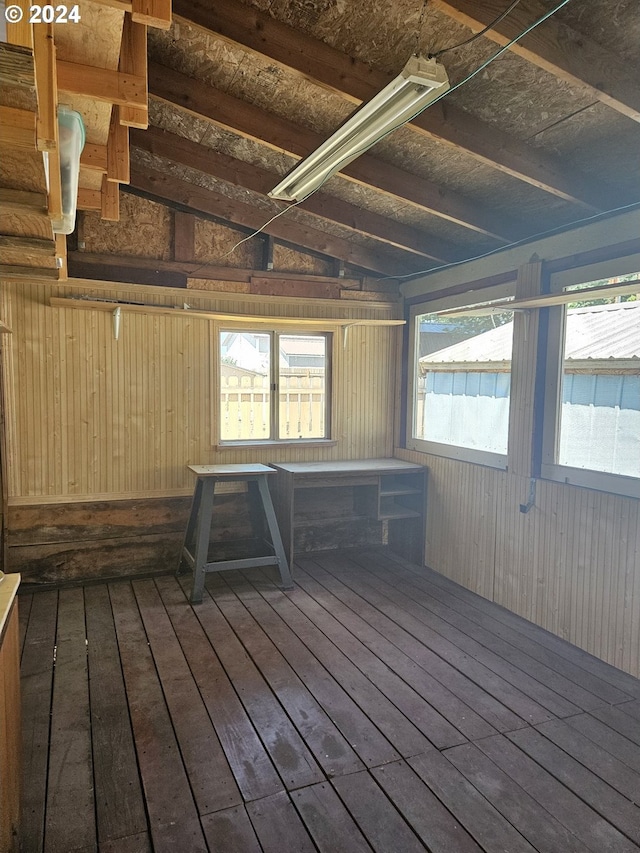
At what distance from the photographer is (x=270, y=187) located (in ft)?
11.7

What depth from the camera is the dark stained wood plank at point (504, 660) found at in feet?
8.70

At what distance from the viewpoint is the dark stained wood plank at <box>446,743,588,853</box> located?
71.2 inches

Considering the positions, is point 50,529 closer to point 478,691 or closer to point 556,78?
point 478,691

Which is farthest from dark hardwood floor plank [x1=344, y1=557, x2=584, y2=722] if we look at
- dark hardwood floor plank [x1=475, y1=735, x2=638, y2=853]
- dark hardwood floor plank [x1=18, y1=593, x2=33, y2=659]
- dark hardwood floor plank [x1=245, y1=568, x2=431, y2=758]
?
dark hardwood floor plank [x1=18, y1=593, x2=33, y2=659]

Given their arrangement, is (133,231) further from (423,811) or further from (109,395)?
(423,811)

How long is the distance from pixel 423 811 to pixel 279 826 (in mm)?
508

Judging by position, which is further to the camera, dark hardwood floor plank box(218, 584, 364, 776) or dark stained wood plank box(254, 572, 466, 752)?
dark stained wood plank box(254, 572, 466, 752)

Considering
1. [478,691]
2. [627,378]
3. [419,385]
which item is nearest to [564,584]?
[478,691]

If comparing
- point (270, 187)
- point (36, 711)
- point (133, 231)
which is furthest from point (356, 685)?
point (133, 231)

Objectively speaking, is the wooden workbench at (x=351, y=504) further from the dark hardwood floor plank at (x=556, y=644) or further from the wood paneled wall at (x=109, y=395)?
the dark hardwood floor plank at (x=556, y=644)

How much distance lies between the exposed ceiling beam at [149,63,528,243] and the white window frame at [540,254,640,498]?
587 millimetres

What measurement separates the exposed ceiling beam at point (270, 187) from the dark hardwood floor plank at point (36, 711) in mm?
2957

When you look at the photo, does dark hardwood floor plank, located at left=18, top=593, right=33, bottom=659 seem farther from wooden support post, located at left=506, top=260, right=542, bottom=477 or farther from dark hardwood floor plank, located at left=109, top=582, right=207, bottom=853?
wooden support post, located at left=506, top=260, right=542, bottom=477

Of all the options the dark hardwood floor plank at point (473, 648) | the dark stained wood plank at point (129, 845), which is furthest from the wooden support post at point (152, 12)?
the dark hardwood floor plank at point (473, 648)
